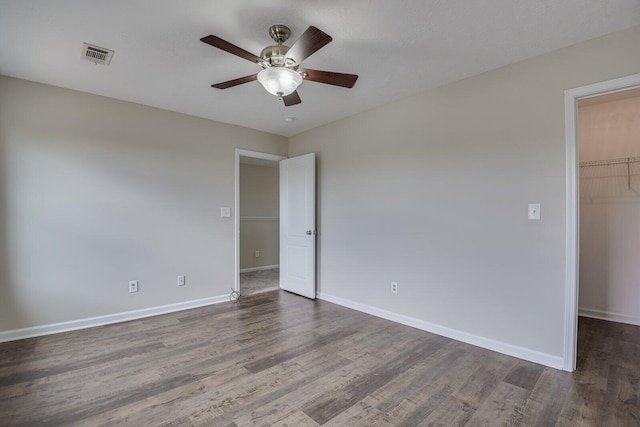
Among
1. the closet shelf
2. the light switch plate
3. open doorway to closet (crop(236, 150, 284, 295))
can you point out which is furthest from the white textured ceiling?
the closet shelf

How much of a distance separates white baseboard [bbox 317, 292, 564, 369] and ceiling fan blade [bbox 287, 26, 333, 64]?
2.76 metres

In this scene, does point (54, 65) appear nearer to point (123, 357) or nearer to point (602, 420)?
point (123, 357)

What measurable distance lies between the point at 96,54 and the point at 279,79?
163 cm

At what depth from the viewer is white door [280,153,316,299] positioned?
4254 mm

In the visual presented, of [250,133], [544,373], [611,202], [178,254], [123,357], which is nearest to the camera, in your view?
[544,373]

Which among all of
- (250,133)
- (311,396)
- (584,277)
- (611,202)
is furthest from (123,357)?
(611,202)

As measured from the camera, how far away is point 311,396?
1986 mm

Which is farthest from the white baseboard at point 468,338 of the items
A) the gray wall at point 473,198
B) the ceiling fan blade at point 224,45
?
the ceiling fan blade at point 224,45

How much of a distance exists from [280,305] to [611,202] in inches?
165

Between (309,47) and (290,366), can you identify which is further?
(290,366)

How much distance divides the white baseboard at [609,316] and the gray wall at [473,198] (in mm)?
1801

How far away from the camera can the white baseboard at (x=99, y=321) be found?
2.84 meters

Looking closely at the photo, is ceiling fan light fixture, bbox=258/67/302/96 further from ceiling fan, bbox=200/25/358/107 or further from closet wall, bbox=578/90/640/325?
closet wall, bbox=578/90/640/325

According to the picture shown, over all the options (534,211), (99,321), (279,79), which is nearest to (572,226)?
(534,211)
